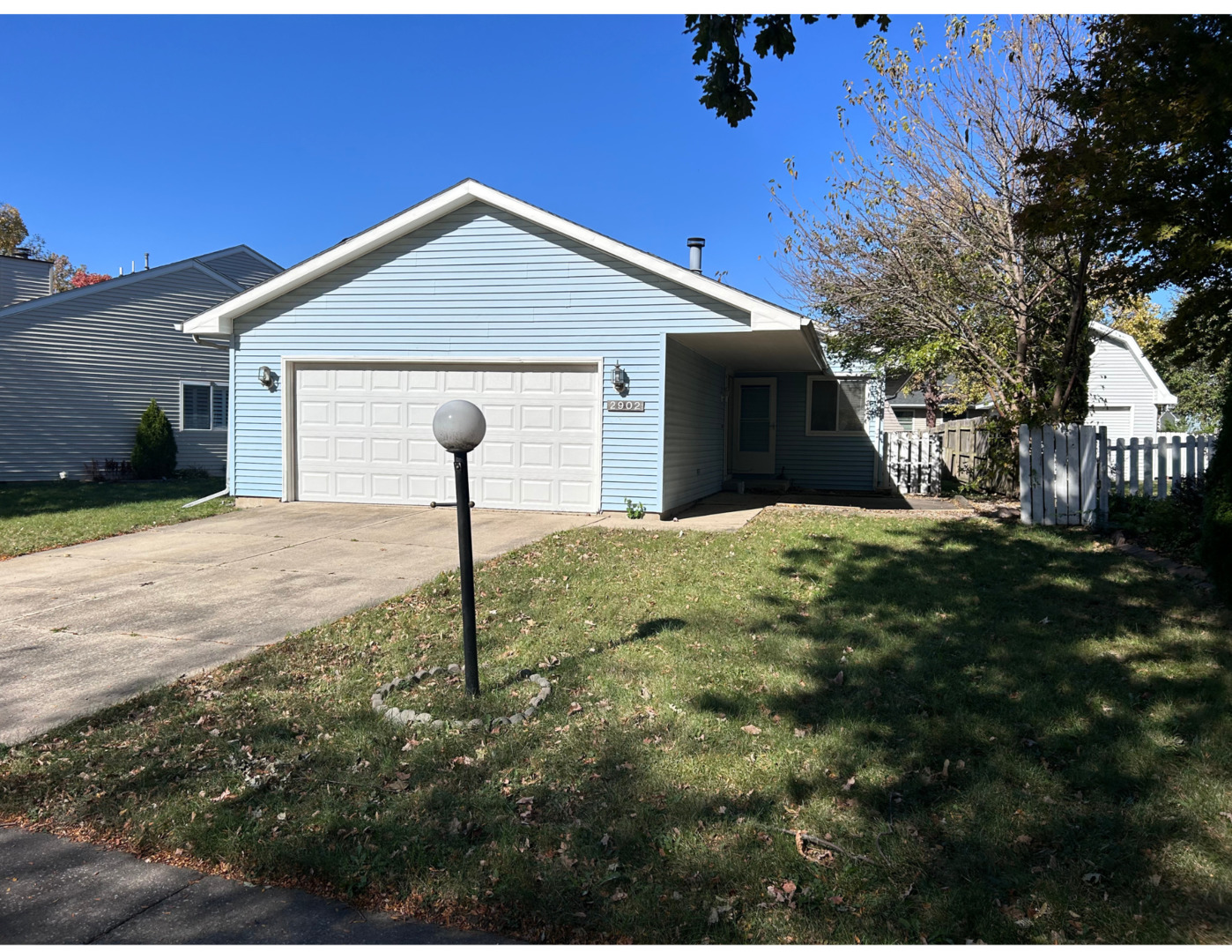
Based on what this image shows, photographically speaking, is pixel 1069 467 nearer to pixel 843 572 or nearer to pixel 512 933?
pixel 843 572

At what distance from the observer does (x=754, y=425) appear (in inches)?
733

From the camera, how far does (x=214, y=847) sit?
3.11 m

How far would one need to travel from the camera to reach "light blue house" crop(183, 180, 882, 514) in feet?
37.9

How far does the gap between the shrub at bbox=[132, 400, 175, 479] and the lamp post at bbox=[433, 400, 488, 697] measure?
18174 mm

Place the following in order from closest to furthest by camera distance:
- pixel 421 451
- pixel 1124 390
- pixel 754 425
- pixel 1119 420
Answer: pixel 421 451 < pixel 754 425 < pixel 1124 390 < pixel 1119 420

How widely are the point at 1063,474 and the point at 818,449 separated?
7.84 metres

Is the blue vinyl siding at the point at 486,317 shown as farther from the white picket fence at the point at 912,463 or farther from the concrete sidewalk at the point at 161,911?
the concrete sidewalk at the point at 161,911

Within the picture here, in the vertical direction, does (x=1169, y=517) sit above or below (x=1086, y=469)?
below

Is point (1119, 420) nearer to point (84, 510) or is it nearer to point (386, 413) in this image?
point (386, 413)

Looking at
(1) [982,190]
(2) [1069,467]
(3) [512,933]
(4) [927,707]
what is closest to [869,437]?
(1) [982,190]

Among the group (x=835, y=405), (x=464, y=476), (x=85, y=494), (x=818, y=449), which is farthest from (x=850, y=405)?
(x=85, y=494)

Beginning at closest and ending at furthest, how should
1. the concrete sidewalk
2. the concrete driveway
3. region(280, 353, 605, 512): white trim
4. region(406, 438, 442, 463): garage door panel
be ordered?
the concrete sidewalk, the concrete driveway, region(280, 353, 605, 512): white trim, region(406, 438, 442, 463): garage door panel

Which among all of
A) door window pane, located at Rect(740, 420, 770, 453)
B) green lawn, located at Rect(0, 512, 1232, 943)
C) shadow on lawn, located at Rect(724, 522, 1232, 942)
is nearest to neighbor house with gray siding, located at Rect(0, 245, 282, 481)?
door window pane, located at Rect(740, 420, 770, 453)

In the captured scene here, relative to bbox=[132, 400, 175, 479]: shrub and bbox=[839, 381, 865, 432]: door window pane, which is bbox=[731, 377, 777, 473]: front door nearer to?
bbox=[839, 381, 865, 432]: door window pane
